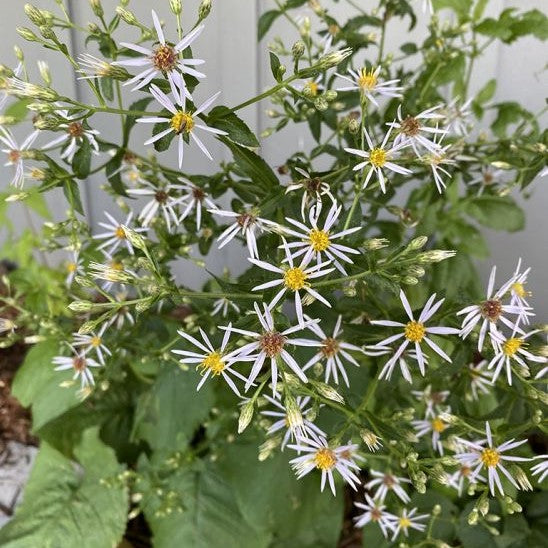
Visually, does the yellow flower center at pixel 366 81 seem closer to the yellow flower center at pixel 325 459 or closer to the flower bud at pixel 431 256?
the flower bud at pixel 431 256

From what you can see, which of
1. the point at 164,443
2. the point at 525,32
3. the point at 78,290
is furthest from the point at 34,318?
the point at 525,32

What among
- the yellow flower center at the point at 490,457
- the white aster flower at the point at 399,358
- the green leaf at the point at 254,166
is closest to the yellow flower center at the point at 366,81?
the green leaf at the point at 254,166

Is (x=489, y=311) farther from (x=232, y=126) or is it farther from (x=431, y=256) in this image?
(x=232, y=126)

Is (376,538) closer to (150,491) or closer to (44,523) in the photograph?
(150,491)

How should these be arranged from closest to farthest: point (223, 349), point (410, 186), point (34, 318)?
point (223, 349), point (34, 318), point (410, 186)

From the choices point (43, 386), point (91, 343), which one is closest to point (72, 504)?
point (43, 386)

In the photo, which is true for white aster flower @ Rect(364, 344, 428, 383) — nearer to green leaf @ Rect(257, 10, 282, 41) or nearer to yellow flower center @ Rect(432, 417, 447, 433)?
yellow flower center @ Rect(432, 417, 447, 433)

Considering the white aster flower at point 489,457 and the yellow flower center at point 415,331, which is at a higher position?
the yellow flower center at point 415,331
